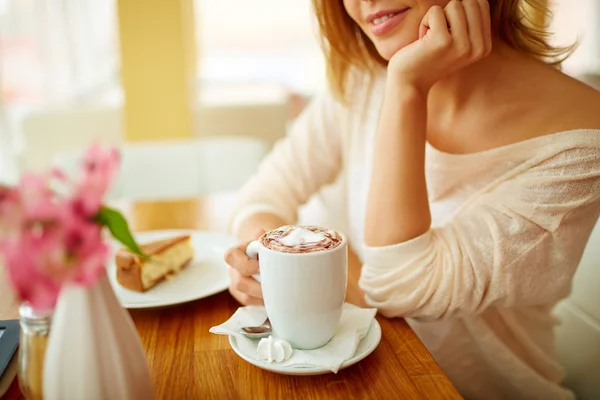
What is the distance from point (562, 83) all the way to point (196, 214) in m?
0.80

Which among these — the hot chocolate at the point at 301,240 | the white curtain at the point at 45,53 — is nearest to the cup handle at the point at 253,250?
the hot chocolate at the point at 301,240

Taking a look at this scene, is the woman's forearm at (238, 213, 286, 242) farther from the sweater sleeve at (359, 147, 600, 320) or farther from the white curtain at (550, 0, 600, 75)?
the white curtain at (550, 0, 600, 75)

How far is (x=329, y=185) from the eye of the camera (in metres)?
1.56

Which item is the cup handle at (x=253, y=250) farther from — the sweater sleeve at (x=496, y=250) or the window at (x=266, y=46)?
the window at (x=266, y=46)

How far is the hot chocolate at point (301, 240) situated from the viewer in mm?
669

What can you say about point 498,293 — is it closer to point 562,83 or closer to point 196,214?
point 562,83

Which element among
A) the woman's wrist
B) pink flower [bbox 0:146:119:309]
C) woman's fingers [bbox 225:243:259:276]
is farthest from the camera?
the woman's wrist

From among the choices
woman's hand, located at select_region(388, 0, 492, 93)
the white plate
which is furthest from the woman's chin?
the white plate

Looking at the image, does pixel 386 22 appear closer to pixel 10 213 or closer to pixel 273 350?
pixel 273 350

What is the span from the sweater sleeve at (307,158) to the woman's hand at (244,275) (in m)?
0.46

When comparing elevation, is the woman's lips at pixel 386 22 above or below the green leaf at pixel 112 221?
above

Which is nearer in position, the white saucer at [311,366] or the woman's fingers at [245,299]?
the white saucer at [311,366]

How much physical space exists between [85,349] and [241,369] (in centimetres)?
24

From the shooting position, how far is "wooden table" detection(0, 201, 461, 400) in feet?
2.14
